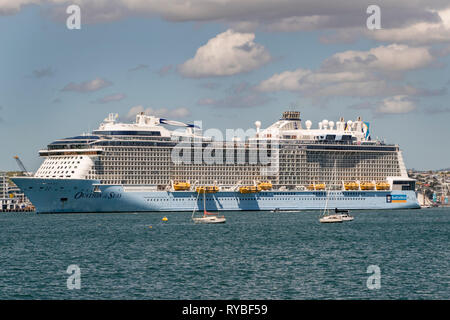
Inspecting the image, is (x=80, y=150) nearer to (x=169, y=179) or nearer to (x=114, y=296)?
(x=169, y=179)

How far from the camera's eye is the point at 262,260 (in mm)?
56562

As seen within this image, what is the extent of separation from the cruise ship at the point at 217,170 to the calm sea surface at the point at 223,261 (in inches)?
940

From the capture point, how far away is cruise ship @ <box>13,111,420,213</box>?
378 ft

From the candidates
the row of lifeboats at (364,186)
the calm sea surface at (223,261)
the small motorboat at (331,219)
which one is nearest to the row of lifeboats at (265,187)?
the row of lifeboats at (364,186)

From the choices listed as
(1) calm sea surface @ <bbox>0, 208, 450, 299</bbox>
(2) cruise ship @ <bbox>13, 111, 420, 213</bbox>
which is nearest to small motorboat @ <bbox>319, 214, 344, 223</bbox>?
(1) calm sea surface @ <bbox>0, 208, 450, 299</bbox>

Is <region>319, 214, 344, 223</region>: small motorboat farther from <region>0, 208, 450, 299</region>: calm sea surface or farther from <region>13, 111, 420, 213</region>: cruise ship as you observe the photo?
<region>13, 111, 420, 213</region>: cruise ship

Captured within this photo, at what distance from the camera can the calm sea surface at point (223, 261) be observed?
43656mm

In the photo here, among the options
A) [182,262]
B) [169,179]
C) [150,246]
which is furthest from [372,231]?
[169,179]

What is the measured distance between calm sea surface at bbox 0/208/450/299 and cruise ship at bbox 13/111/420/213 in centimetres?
2387

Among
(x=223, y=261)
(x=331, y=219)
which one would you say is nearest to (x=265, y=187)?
(x=331, y=219)

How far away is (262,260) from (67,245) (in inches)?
765

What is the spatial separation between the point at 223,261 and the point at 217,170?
75.8 meters

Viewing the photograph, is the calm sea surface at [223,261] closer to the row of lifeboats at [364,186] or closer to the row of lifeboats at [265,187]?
the row of lifeboats at [265,187]

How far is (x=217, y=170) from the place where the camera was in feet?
431
